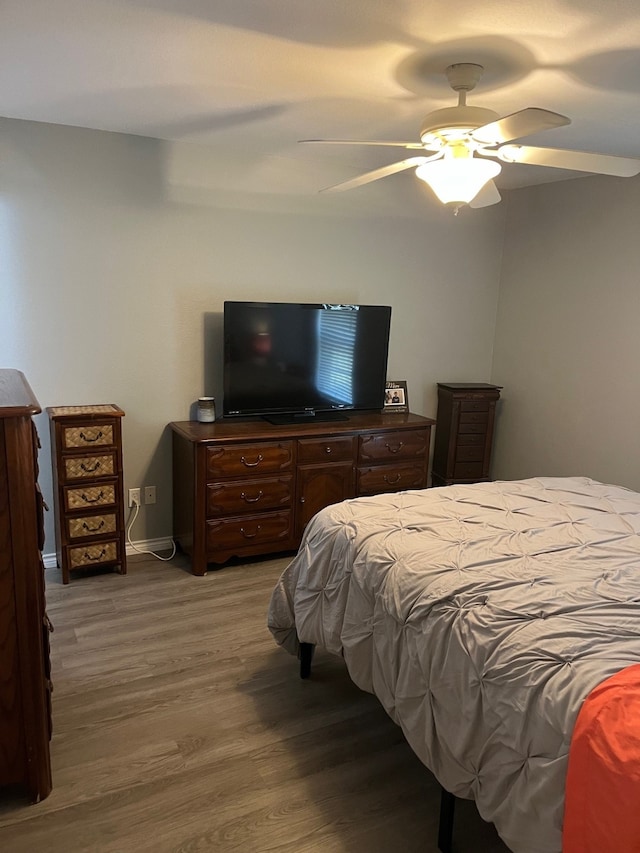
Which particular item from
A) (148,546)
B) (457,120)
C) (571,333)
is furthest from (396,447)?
(457,120)

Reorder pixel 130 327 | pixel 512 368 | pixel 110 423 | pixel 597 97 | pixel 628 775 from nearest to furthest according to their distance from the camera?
pixel 628 775, pixel 597 97, pixel 110 423, pixel 130 327, pixel 512 368

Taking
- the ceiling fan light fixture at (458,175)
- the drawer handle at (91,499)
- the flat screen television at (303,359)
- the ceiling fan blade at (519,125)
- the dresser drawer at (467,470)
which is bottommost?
the dresser drawer at (467,470)

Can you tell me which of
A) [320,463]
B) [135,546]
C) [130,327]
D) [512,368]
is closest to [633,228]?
[512,368]

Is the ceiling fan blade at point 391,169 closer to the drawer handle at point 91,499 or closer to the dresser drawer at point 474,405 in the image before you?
the drawer handle at point 91,499

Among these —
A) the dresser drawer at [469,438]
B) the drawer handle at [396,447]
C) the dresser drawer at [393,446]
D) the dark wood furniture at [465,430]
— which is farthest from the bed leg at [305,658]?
the dresser drawer at [469,438]

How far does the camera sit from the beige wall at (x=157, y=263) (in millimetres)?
3236

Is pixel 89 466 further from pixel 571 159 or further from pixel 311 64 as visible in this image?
pixel 571 159

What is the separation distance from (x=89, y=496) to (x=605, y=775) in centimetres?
277

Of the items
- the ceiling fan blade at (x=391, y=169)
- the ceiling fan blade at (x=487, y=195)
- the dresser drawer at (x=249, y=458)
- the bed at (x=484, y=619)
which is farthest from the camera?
the dresser drawer at (x=249, y=458)

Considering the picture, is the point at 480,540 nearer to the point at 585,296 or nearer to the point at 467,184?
the point at 467,184

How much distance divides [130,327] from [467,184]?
2134mm

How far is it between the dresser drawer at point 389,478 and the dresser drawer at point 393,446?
0.07m

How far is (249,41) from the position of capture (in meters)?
2.03

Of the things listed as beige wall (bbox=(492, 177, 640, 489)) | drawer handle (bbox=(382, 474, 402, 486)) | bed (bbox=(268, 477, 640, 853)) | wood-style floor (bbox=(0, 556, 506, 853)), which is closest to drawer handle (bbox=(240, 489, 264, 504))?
wood-style floor (bbox=(0, 556, 506, 853))
